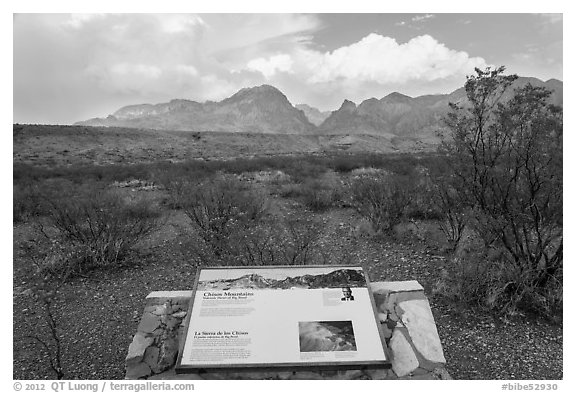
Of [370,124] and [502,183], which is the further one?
[370,124]

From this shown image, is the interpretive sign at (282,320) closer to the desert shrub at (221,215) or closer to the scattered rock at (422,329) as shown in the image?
the scattered rock at (422,329)

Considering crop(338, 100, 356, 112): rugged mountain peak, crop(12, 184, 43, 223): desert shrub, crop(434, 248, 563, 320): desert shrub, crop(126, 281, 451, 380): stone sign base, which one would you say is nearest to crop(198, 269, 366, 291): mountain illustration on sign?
crop(126, 281, 451, 380): stone sign base

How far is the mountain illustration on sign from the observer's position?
146 inches

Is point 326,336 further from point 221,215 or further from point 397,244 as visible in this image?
point 221,215

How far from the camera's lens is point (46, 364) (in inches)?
163

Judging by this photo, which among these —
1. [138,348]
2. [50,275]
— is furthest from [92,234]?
[138,348]

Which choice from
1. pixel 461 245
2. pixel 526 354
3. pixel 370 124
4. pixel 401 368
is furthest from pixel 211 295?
pixel 370 124

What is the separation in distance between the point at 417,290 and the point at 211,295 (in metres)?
1.94

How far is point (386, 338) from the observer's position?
3508 millimetres

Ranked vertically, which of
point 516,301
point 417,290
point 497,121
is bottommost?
point 516,301

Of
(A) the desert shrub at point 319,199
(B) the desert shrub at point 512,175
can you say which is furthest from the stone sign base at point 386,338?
(A) the desert shrub at point 319,199

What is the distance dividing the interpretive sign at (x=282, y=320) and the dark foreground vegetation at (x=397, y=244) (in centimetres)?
131

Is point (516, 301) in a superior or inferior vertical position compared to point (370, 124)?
inferior

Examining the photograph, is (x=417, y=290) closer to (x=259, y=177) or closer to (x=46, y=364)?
(x=46, y=364)
